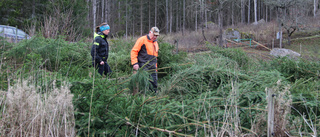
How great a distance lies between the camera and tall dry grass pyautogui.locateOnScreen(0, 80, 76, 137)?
86.7 inches

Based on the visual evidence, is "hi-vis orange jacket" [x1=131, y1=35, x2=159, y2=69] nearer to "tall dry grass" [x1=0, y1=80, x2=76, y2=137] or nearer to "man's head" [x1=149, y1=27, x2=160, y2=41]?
"man's head" [x1=149, y1=27, x2=160, y2=41]

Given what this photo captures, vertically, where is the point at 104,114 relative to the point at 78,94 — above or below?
below

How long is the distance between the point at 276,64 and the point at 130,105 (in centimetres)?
434

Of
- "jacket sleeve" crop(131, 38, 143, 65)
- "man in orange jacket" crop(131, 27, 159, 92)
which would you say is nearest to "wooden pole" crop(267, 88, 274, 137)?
"man in orange jacket" crop(131, 27, 159, 92)

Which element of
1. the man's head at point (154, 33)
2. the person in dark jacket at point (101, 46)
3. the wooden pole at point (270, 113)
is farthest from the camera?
the person in dark jacket at point (101, 46)

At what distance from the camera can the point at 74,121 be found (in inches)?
88.3

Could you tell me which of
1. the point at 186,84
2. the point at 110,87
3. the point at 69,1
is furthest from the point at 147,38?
the point at 69,1

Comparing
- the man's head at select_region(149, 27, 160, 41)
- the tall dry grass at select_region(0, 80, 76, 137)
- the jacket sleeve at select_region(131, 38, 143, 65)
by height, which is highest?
the man's head at select_region(149, 27, 160, 41)

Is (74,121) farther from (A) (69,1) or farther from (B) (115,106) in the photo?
(A) (69,1)

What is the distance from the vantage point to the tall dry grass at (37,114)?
2.20 m

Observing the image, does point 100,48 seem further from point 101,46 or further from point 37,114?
point 37,114

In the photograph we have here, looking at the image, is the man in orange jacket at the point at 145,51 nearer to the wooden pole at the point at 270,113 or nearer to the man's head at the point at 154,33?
the man's head at the point at 154,33

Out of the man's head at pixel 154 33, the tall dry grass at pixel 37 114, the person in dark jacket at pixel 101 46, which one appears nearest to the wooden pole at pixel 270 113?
the tall dry grass at pixel 37 114

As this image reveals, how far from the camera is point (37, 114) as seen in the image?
2250 mm
